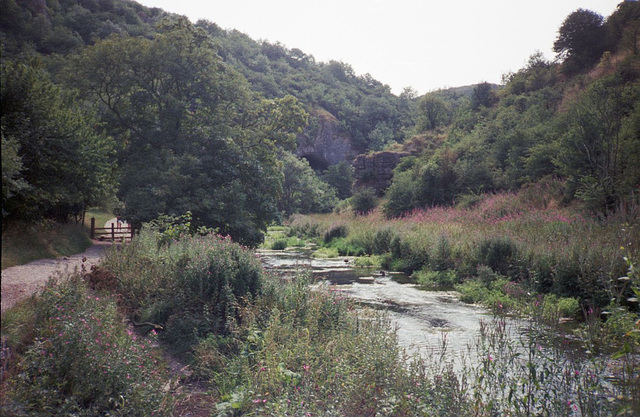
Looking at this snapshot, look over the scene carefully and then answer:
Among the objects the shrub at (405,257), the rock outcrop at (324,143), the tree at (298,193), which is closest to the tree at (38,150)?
the shrub at (405,257)

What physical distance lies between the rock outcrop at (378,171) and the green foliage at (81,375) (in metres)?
39.0

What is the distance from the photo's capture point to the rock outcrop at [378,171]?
144 feet

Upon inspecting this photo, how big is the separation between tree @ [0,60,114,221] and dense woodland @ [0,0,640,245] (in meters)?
0.04

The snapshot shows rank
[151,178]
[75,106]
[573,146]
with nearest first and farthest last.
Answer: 1. [75,106]
2. [151,178]
3. [573,146]

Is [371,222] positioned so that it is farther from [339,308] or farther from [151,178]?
[339,308]

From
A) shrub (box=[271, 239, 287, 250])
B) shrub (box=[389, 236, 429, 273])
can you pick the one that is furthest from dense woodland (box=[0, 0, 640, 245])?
shrub (box=[271, 239, 287, 250])

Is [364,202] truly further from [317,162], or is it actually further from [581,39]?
[317,162]

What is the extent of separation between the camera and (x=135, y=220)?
55.2 ft

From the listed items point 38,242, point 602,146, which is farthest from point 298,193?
point 38,242

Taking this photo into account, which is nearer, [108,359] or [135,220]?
[108,359]

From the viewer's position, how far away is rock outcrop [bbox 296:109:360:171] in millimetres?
72188

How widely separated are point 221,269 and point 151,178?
10716mm

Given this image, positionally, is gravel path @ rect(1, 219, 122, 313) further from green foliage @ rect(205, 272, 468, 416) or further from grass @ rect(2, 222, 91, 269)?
green foliage @ rect(205, 272, 468, 416)

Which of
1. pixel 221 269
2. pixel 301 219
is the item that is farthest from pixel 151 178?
pixel 301 219
